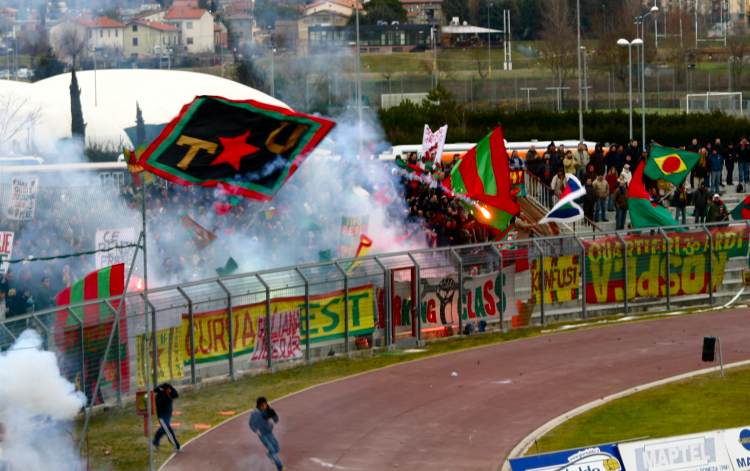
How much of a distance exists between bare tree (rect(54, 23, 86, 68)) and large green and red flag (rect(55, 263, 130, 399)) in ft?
27.4

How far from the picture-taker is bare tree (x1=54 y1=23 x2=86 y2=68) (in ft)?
105

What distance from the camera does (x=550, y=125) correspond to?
68.6 metres

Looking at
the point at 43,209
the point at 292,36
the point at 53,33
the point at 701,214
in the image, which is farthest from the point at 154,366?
the point at 701,214

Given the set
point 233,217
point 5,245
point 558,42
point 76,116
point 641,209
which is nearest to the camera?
point 5,245

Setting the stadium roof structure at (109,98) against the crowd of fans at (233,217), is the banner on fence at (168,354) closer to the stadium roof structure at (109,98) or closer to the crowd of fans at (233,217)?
the crowd of fans at (233,217)

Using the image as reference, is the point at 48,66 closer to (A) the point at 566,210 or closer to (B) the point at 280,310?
(B) the point at 280,310

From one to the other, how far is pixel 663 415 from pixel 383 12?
43.9 meters

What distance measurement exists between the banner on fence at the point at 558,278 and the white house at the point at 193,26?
34.1ft

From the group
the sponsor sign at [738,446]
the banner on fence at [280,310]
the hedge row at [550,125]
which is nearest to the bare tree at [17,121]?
the banner on fence at [280,310]

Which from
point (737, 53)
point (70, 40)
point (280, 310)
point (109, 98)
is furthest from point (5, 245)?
point (737, 53)

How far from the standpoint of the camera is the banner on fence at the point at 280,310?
27.3m

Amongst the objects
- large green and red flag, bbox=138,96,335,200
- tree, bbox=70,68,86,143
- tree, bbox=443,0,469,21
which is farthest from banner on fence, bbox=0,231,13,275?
tree, bbox=443,0,469,21

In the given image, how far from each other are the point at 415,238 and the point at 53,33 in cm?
993

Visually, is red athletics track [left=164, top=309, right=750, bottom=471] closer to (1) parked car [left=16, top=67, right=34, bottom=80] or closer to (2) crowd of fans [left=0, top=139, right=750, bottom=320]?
Result: (2) crowd of fans [left=0, top=139, right=750, bottom=320]
